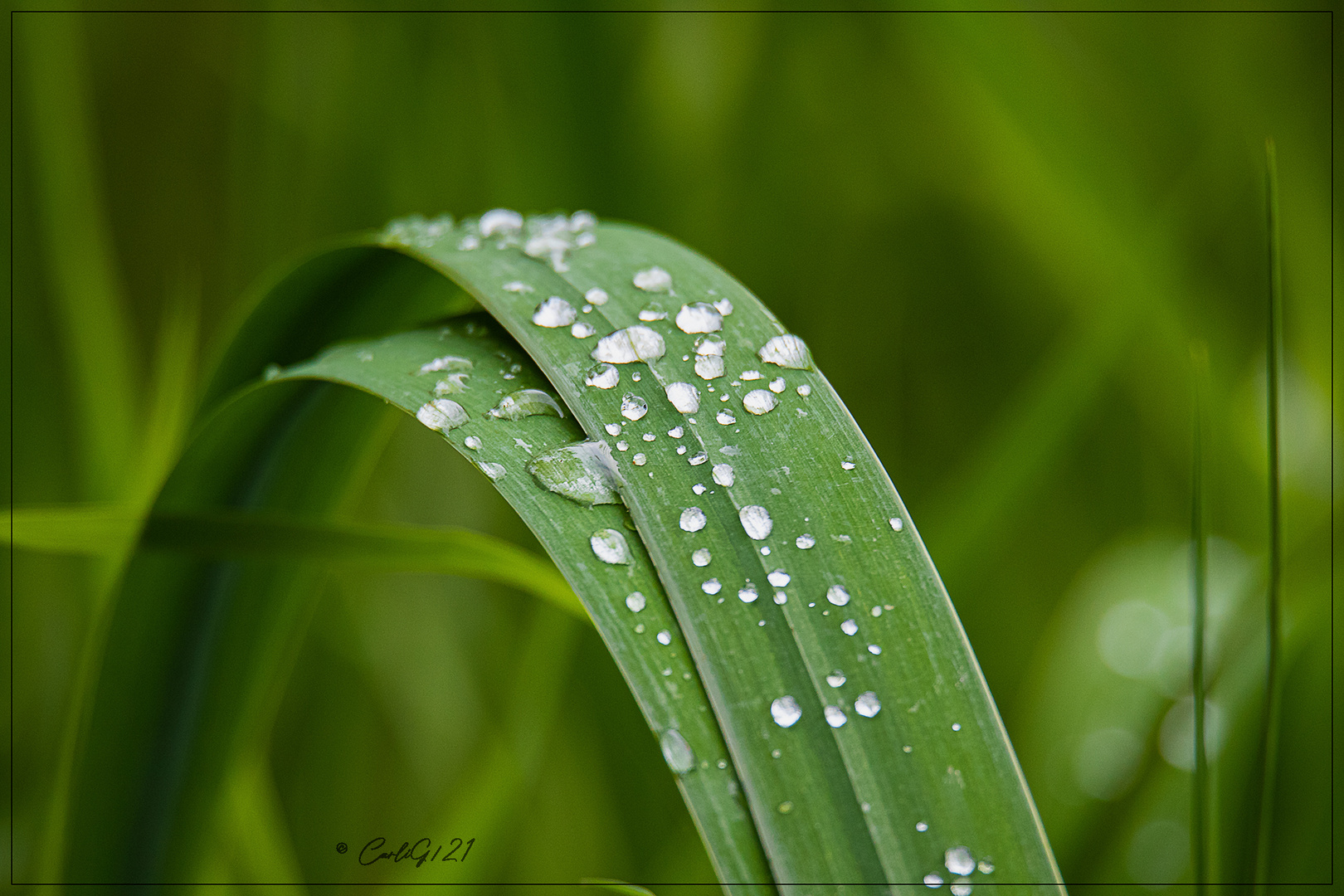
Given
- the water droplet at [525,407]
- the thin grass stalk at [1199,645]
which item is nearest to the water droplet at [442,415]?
the water droplet at [525,407]

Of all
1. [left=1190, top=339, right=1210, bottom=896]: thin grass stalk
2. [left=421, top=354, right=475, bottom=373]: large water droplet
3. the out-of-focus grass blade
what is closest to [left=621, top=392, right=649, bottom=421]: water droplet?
the out-of-focus grass blade

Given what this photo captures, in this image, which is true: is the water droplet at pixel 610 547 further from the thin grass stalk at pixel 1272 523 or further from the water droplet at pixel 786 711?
the thin grass stalk at pixel 1272 523

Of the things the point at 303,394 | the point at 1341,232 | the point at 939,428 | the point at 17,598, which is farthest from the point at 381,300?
the point at 1341,232

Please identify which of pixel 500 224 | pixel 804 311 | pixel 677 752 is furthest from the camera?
pixel 804 311

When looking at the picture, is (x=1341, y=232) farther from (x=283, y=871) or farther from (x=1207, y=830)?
(x=283, y=871)

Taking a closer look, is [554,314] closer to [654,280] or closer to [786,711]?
[654,280]

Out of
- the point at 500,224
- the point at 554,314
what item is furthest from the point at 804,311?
the point at 554,314
